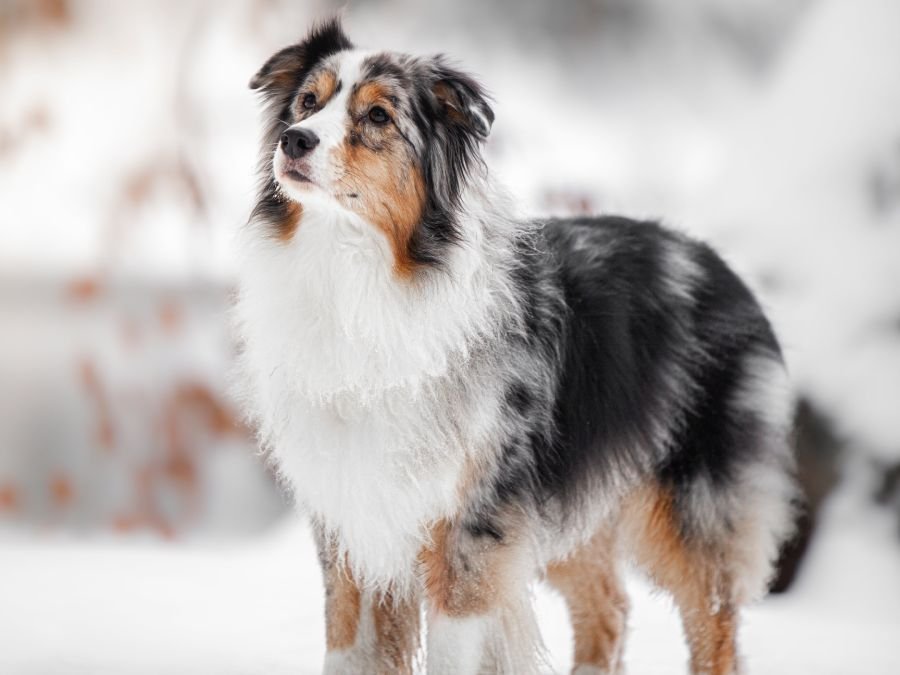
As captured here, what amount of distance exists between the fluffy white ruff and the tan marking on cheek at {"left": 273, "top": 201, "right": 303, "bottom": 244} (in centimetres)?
3

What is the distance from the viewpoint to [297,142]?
2529 millimetres

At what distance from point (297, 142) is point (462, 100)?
507 mm

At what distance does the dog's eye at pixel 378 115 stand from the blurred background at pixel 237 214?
159 centimetres

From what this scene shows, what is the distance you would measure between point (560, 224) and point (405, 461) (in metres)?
1.08

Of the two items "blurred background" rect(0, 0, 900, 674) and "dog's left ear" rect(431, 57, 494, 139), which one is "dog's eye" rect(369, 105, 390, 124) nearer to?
"dog's left ear" rect(431, 57, 494, 139)

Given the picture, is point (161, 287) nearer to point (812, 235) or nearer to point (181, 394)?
A: point (181, 394)

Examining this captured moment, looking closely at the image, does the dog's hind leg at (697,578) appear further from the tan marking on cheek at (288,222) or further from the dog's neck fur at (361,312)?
the tan marking on cheek at (288,222)

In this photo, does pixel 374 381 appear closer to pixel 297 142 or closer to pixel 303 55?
pixel 297 142

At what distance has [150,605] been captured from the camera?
441 cm

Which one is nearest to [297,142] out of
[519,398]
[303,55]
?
[303,55]

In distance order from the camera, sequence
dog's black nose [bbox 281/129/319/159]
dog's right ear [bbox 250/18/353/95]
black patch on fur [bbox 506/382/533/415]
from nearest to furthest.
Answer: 1. dog's black nose [bbox 281/129/319/159]
2. black patch on fur [bbox 506/382/533/415]
3. dog's right ear [bbox 250/18/353/95]

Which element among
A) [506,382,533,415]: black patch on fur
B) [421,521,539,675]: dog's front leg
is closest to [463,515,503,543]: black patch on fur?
[421,521,539,675]: dog's front leg

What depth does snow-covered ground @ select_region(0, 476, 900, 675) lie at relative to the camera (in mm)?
3518

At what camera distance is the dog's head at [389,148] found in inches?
102
